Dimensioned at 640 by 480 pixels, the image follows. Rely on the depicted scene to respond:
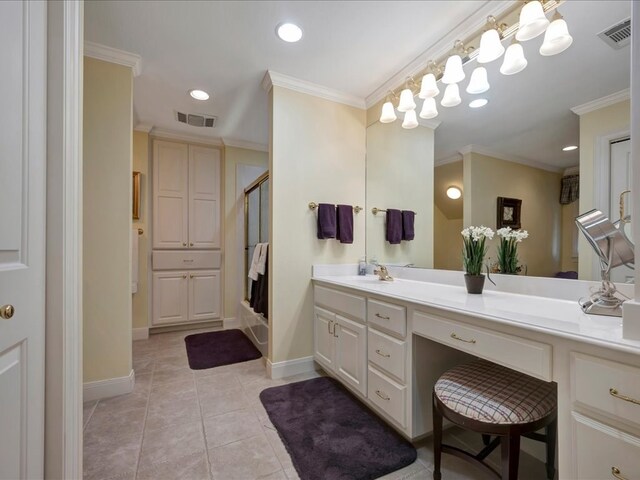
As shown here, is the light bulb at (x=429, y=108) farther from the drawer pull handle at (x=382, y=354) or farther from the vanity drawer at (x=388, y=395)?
the vanity drawer at (x=388, y=395)

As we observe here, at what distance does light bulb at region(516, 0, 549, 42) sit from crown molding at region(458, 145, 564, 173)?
559mm

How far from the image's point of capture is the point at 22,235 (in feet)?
2.62

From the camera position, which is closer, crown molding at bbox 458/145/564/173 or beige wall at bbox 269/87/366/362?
crown molding at bbox 458/145/564/173

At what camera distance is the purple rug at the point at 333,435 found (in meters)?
1.27

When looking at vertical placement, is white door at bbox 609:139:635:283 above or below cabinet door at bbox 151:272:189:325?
above

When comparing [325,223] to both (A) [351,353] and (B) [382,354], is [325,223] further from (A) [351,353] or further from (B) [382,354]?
(B) [382,354]

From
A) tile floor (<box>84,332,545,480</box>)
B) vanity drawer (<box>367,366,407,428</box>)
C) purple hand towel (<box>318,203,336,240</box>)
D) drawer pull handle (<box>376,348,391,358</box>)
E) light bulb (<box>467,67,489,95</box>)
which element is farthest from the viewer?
purple hand towel (<box>318,203,336,240</box>)

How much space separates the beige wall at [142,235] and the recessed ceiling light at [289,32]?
7.14 feet

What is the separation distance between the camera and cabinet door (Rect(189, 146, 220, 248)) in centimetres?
344

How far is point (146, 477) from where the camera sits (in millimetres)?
1229

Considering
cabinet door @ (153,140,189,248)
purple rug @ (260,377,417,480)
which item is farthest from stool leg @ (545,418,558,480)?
cabinet door @ (153,140,189,248)

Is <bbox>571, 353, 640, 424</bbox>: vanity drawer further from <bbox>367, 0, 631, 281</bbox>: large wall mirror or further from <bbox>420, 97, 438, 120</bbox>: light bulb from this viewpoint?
<bbox>420, 97, 438, 120</bbox>: light bulb

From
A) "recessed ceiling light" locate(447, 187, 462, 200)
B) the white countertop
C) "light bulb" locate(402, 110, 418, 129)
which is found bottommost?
the white countertop

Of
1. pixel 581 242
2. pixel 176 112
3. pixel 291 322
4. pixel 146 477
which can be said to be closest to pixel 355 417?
pixel 291 322
